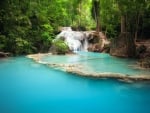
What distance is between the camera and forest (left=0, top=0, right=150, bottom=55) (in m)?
19.9

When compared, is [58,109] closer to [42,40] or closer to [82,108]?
[82,108]

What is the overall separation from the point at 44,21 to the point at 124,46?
9.20 m

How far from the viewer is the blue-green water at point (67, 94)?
A: 7180 mm

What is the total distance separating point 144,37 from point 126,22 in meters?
6.44

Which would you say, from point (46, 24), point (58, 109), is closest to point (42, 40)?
point (46, 24)

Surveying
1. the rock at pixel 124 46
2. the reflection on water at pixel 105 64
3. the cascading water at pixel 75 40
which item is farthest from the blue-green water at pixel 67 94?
the cascading water at pixel 75 40

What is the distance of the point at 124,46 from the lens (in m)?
20.4

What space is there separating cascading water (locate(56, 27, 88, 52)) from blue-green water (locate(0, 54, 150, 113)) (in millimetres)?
13115

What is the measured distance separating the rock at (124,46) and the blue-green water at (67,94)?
877 centimetres

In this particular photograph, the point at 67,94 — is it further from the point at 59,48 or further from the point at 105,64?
the point at 59,48

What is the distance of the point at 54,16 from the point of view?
2845 cm

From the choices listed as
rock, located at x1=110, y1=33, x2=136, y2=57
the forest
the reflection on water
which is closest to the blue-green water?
the reflection on water

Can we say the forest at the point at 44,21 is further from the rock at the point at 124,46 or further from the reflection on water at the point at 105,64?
the reflection on water at the point at 105,64

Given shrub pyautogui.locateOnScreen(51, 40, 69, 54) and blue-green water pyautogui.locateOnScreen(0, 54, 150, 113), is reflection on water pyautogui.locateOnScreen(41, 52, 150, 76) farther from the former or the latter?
shrub pyautogui.locateOnScreen(51, 40, 69, 54)
